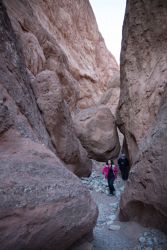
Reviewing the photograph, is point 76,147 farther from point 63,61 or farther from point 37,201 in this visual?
point 63,61

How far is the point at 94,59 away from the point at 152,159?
929 inches

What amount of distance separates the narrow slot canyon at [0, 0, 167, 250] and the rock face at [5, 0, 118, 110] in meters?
0.12

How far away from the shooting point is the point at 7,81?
4.86 meters

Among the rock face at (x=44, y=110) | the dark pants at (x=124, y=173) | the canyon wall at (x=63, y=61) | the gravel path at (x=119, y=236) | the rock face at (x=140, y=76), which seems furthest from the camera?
the dark pants at (x=124, y=173)

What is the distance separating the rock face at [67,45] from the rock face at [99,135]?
274 centimetres

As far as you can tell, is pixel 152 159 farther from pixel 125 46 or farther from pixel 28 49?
pixel 28 49

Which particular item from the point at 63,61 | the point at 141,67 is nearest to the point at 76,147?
the point at 141,67

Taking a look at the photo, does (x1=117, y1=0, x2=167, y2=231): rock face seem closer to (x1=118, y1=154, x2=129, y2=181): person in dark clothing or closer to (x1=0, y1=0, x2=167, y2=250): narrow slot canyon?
(x1=0, y1=0, x2=167, y2=250): narrow slot canyon

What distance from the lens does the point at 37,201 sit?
323 cm

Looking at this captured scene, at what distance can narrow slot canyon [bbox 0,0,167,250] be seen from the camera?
3297 millimetres

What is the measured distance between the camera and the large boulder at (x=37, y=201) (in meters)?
2.96

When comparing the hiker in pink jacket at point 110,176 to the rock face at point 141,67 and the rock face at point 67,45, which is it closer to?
the rock face at point 141,67

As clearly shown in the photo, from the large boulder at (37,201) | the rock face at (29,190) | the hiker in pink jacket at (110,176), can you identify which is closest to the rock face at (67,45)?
the hiker in pink jacket at (110,176)

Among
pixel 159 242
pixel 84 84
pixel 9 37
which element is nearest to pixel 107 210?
pixel 159 242
